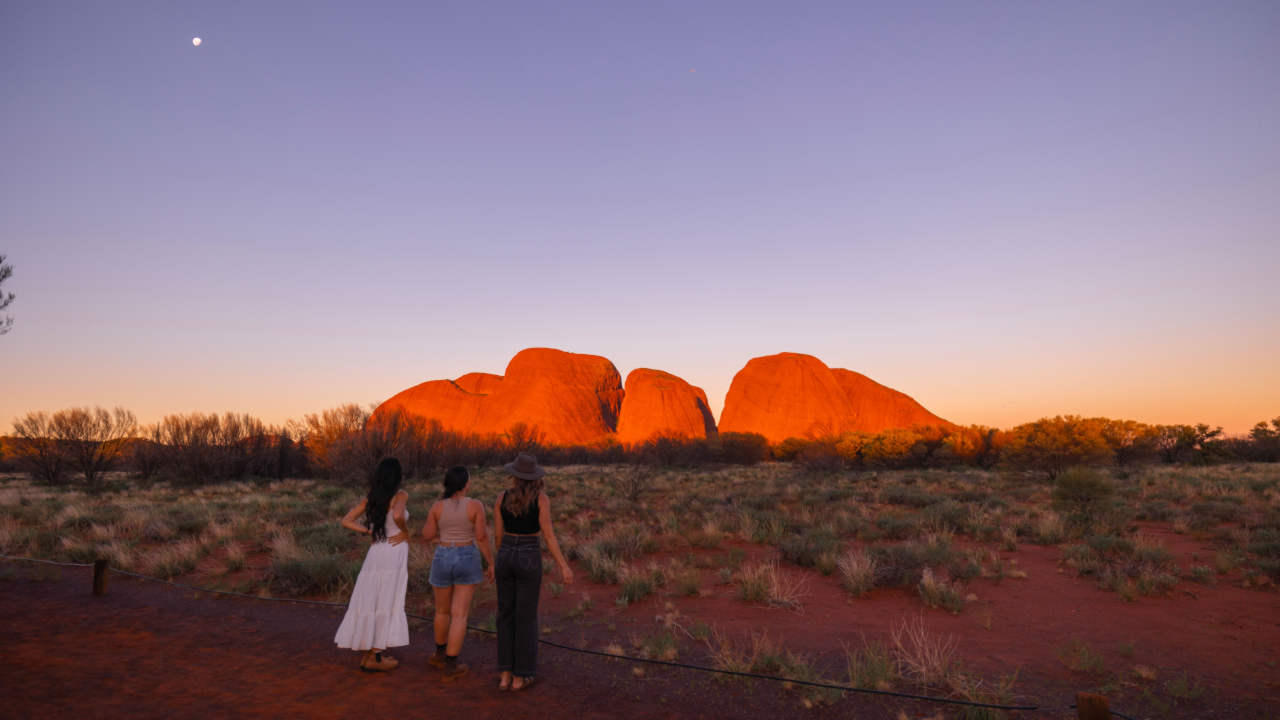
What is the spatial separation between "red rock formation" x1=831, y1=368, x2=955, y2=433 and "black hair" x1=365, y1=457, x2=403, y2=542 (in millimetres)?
76903

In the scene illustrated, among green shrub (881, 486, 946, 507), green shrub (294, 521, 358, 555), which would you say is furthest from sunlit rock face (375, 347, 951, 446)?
green shrub (294, 521, 358, 555)

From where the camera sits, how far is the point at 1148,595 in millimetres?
7672

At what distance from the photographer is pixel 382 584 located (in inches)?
195

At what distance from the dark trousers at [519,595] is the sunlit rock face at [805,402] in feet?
229

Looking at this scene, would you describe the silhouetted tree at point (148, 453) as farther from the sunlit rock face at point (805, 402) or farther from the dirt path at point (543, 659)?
the sunlit rock face at point (805, 402)

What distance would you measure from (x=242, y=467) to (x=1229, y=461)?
5384cm

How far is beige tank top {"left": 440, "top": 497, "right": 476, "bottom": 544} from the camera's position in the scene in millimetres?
4758

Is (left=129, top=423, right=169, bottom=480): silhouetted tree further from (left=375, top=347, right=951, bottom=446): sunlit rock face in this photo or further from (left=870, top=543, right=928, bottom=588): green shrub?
(left=375, top=347, right=951, bottom=446): sunlit rock face

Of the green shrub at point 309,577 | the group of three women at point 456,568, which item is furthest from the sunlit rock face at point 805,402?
the group of three women at point 456,568

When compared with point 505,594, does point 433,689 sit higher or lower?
lower

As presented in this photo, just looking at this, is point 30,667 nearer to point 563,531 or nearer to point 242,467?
point 563,531

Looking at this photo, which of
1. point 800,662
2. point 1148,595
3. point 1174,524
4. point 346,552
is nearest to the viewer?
point 800,662

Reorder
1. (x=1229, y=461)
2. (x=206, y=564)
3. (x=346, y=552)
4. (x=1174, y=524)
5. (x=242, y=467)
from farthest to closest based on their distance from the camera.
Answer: (x=1229, y=461)
(x=242, y=467)
(x=1174, y=524)
(x=346, y=552)
(x=206, y=564)

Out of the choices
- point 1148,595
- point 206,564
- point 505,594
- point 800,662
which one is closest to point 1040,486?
point 1148,595
